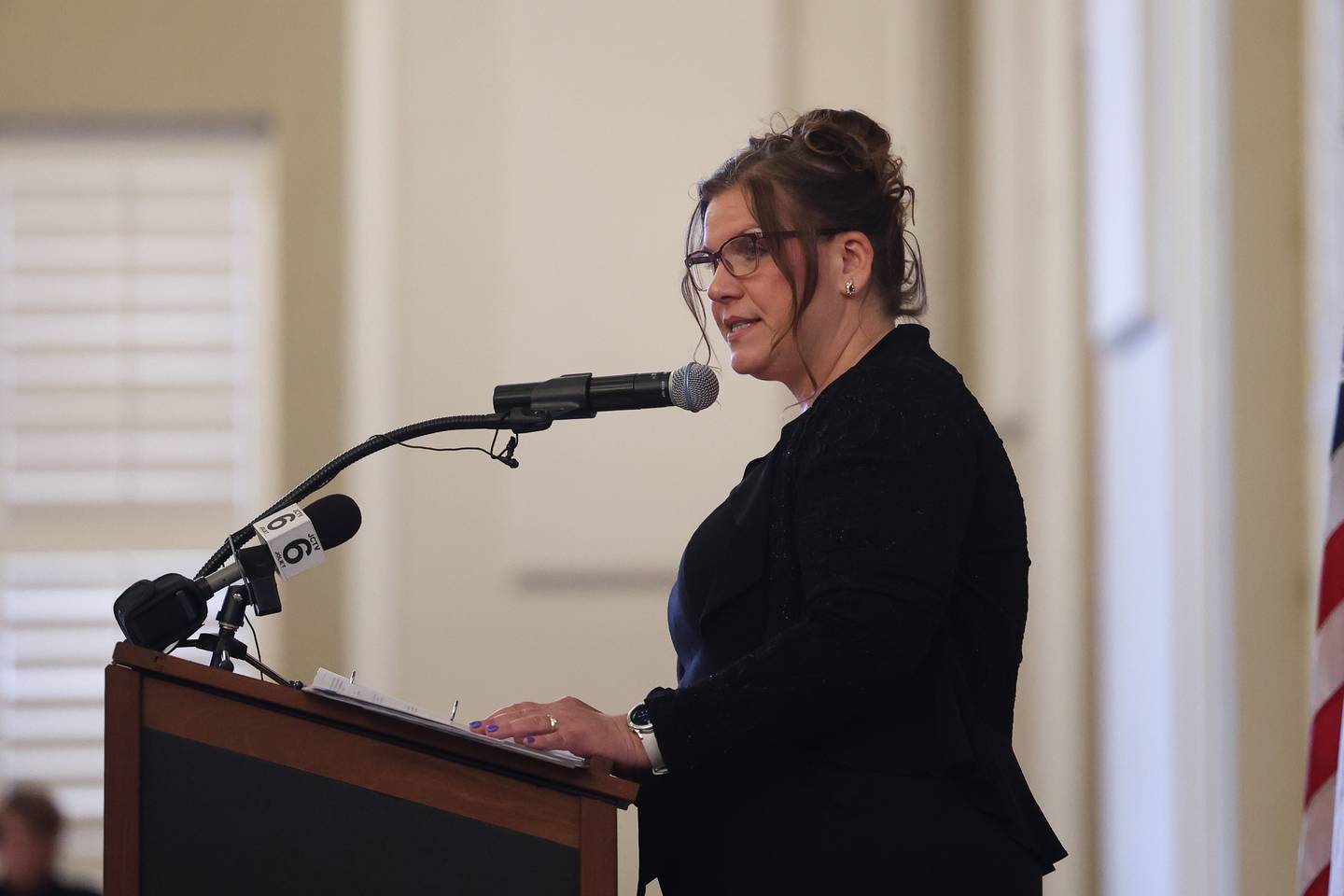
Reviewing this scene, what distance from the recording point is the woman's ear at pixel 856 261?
1601 mm

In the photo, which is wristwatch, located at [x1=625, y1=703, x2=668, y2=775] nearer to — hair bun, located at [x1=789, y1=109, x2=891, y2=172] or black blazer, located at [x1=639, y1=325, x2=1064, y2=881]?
black blazer, located at [x1=639, y1=325, x2=1064, y2=881]

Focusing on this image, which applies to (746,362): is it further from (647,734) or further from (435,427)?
(647,734)

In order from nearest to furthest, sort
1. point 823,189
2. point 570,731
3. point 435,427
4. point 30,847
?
1. point 570,731
2. point 435,427
3. point 823,189
4. point 30,847

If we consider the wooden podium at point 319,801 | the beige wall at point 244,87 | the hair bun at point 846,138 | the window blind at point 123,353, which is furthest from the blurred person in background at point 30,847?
the hair bun at point 846,138

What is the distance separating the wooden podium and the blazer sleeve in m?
0.14

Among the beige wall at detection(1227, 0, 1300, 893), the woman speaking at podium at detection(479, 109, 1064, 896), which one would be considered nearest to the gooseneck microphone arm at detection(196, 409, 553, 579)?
the woman speaking at podium at detection(479, 109, 1064, 896)

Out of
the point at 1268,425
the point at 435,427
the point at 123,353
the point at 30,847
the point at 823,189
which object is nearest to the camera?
the point at 435,427

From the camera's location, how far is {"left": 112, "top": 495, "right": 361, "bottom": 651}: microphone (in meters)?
1.27

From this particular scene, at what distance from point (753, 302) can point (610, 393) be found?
0.26m

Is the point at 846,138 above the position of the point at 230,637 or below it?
above

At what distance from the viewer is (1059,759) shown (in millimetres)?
3320

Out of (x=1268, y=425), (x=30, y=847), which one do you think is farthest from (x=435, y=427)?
(x=30, y=847)

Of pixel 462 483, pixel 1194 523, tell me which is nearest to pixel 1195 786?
pixel 1194 523

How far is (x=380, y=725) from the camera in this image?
47.6 inches
